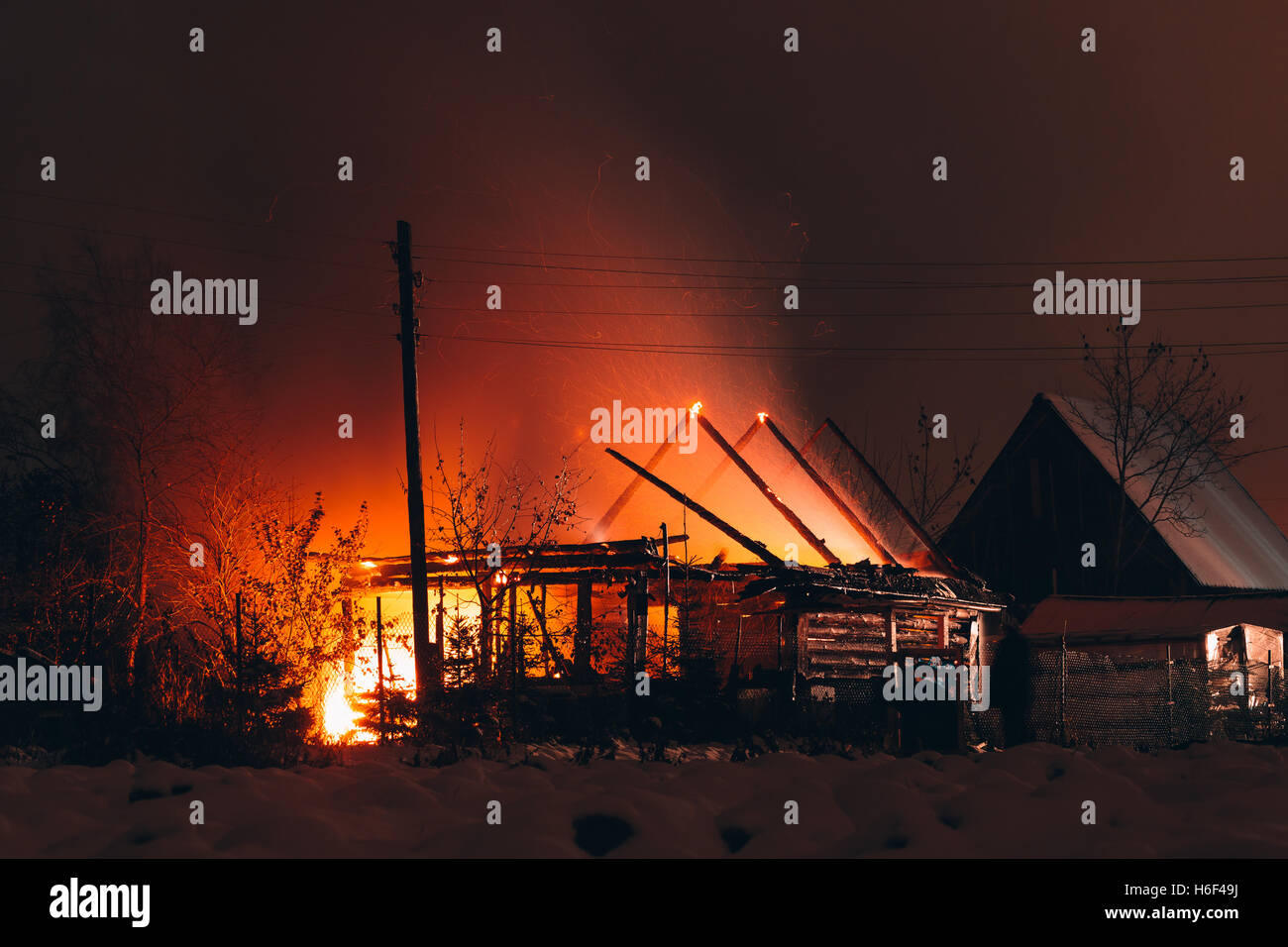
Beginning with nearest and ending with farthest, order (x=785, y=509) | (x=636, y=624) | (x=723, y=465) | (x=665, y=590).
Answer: (x=665, y=590), (x=636, y=624), (x=785, y=509), (x=723, y=465)

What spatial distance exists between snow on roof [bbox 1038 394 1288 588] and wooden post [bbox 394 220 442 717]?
19590 millimetres

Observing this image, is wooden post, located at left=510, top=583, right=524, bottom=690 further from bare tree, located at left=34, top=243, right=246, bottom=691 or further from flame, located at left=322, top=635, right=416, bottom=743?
bare tree, located at left=34, top=243, right=246, bottom=691

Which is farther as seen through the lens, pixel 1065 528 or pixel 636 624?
pixel 1065 528

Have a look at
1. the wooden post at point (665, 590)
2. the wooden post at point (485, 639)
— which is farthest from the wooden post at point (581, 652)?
the wooden post at point (485, 639)

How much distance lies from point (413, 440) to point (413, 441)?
23mm

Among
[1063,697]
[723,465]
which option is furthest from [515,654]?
[723,465]

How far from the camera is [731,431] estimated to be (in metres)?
35.9

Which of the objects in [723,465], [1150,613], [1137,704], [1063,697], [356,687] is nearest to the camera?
[1063,697]

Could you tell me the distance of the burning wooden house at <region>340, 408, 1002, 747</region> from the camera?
1969 centimetres

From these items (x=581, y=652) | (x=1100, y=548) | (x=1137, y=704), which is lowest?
(x=1137, y=704)

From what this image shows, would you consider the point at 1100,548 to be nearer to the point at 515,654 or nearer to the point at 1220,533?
the point at 1220,533

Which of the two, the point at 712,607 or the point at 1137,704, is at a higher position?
the point at 712,607

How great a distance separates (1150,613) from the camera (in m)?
28.1

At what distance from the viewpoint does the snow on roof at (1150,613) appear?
27000 mm
